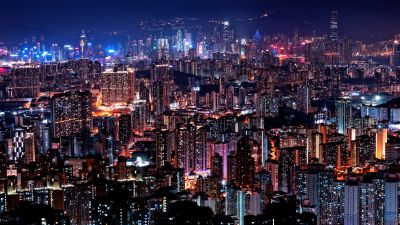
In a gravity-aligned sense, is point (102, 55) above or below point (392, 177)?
above

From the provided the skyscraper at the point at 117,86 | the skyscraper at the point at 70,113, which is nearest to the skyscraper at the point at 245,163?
the skyscraper at the point at 70,113

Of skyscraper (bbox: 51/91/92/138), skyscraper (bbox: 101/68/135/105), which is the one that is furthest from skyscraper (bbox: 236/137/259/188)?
skyscraper (bbox: 101/68/135/105)

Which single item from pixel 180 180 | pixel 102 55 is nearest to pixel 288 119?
pixel 180 180

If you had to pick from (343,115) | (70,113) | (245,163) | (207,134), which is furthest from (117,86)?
(245,163)

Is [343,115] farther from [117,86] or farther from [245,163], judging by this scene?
[117,86]

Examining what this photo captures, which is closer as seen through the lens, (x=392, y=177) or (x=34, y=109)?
(x=392, y=177)

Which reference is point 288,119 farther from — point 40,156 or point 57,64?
point 57,64

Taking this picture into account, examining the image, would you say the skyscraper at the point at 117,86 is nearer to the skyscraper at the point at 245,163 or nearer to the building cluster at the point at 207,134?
the building cluster at the point at 207,134

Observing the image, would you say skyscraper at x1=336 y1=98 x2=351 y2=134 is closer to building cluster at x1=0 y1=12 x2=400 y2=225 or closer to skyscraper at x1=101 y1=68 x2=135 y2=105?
building cluster at x1=0 y1=12 x2=400 y2=225
